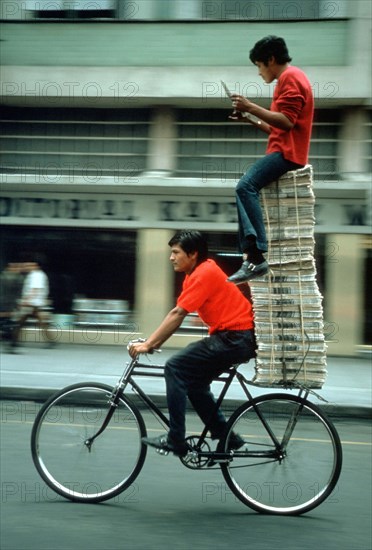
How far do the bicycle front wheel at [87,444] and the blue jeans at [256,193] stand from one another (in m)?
1.24

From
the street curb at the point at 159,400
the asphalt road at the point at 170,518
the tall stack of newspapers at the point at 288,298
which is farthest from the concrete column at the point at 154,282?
the tall stack of newspapers at the point at 288,298

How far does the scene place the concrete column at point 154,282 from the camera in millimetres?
15906

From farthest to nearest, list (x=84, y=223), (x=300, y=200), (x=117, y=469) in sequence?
(x=84, y=223)
(x=117, y=469)
(x=300, y=200)

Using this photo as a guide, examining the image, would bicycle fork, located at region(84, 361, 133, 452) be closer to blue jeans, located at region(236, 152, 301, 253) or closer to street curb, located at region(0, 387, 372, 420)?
blue jeans, located at region(236, 152, 301, 253)

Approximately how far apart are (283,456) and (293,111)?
202 centimetres

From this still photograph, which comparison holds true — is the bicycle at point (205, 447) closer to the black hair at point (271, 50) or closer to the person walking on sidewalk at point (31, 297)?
the black hair at point (271, 50)

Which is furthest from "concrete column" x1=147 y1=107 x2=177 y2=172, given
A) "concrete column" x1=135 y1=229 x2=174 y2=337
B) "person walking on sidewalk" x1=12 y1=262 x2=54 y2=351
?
"person walking on sidewalk" x1=12 y1=262 x2=54 y2=351

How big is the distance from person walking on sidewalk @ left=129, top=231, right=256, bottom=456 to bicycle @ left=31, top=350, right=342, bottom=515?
120mm

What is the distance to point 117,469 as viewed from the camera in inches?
203

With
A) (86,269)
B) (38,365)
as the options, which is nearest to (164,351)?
(86,269)

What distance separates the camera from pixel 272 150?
4.86 meters

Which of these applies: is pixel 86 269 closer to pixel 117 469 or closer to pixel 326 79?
pixel 326 79

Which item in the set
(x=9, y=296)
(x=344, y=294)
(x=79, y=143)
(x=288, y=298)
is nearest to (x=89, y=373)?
(x=9, y=296)

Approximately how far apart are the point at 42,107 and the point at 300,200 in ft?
39.9
